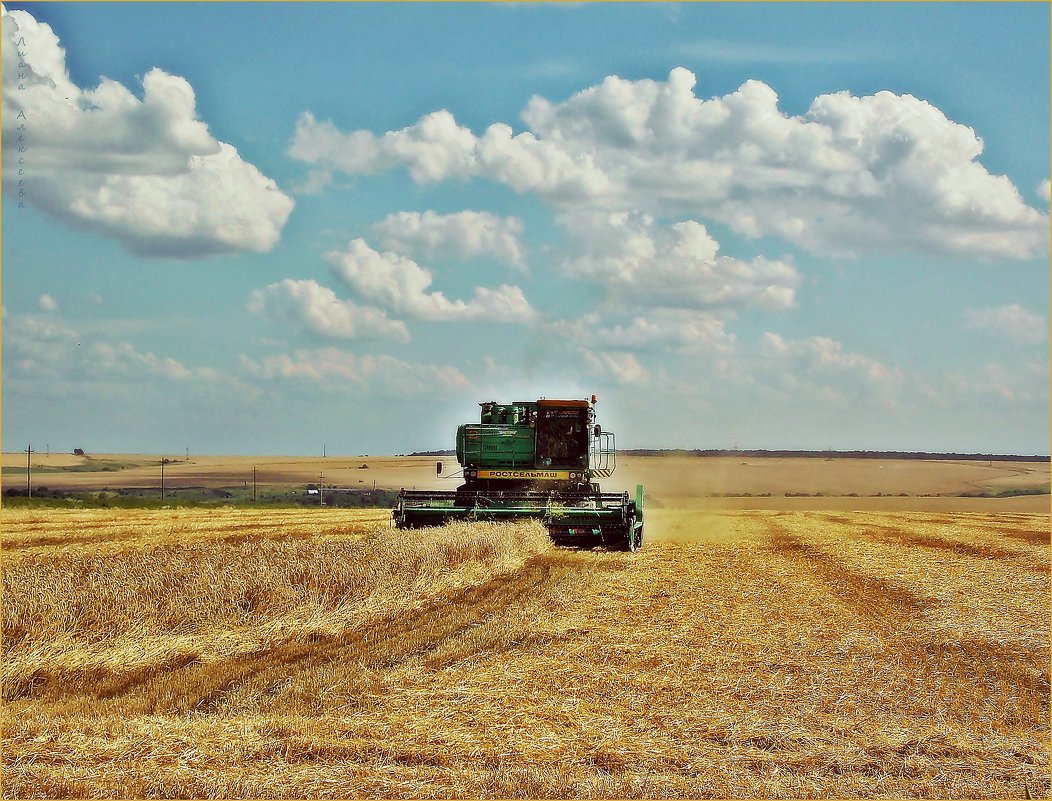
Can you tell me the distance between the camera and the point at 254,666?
11.5m

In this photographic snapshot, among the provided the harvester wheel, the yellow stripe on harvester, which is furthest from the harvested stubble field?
the yellow stripe on harvester

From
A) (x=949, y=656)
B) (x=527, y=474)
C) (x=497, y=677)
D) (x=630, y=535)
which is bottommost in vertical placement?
(x=949, y=656)

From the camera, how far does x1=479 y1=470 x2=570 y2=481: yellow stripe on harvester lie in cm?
2594

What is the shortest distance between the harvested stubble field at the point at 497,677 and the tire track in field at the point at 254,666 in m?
0.05

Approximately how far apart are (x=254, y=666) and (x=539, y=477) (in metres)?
15.0

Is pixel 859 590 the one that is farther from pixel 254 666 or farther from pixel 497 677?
pixel 254 666

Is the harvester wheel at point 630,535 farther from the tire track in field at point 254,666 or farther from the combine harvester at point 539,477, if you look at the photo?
the tire track in field at point 254,666

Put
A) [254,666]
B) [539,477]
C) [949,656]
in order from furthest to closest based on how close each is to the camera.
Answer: [539,477] → [949,656] → [254,666]

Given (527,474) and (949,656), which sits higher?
(527,474)

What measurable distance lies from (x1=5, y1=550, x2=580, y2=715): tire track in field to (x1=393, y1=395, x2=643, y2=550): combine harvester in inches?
344

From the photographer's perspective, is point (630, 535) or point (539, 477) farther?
point (539, 477)

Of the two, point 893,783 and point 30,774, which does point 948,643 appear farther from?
point 30,774

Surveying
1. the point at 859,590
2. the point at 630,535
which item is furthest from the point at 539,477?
the point at 859,590

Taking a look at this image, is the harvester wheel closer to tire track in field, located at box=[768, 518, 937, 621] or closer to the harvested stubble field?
the harvested stubble field
